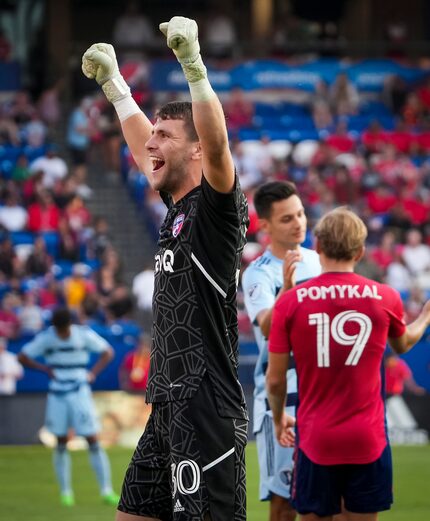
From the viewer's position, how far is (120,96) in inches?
248

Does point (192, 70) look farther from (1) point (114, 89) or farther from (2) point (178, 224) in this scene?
(1) point (114, 89)

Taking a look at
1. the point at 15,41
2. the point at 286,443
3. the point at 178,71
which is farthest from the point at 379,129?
the point at 286,443

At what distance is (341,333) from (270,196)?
67.5 inches

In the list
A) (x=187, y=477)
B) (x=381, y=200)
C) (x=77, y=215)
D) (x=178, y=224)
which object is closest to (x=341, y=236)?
(x=178, y=224)

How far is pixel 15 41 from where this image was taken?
2722 cm

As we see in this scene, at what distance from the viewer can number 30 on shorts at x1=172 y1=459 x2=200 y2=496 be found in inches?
200

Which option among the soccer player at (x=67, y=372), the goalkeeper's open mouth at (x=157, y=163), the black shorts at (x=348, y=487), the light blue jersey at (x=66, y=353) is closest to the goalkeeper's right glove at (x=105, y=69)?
the goalkeeper's open mouth at (x=157, y=163)

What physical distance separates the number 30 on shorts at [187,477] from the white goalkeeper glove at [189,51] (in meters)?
1.49

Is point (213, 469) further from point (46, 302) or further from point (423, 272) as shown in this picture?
point (423, 272)

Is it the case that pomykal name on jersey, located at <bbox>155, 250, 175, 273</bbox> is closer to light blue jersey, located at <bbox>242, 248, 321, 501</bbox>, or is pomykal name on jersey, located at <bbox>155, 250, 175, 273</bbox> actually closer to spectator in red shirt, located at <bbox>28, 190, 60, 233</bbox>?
light blue jersey, located at <bbox>242, 248, 321, 501</bbox>

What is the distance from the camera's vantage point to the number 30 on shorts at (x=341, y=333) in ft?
19.5

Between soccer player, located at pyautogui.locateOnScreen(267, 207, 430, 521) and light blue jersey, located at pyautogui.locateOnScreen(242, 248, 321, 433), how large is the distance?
1.09 metres

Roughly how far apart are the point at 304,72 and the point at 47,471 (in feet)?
48.2

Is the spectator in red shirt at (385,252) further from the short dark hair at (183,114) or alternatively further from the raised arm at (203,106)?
the raised arm at (203,106)
